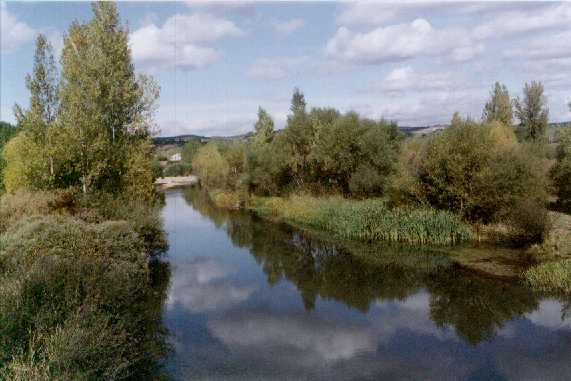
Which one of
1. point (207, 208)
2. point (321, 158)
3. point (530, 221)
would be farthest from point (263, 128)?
point (530, 221)

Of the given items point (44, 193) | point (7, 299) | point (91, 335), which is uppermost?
point (44, 193)

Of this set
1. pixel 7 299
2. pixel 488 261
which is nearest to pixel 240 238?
pixel 488 261

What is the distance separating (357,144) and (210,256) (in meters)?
16.1

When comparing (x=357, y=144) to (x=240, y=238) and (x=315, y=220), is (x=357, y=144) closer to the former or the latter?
(x=315, y=220)

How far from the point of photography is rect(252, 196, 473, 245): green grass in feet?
85.6

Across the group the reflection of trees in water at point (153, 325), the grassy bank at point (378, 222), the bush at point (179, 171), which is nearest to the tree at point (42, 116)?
the reflection of trees in water at point (153, 325)

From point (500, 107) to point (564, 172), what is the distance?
2372 cm

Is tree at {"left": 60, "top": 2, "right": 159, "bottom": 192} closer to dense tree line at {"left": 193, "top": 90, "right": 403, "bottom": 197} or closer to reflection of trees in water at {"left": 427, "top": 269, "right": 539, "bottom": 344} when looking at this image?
reflection of trees in water at {"left": 427, "top": 269, "right": 539, "bottom": 344}

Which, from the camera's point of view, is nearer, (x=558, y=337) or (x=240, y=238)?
(x=558, y=337)

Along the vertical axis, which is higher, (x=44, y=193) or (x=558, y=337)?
(x=44, y=193)

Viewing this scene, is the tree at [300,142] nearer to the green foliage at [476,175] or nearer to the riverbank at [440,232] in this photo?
the riverbank at [440,232]

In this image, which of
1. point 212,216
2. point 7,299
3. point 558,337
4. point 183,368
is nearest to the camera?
point 7,299

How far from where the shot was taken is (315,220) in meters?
33.9

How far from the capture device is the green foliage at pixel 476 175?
25.3 meters
